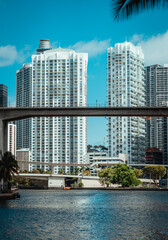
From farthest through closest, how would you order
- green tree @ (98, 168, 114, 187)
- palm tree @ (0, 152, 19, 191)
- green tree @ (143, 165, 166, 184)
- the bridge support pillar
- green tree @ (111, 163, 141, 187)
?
green tree @ (143, 165, 166, 184) → green tree @ (98, 168, 114, 187) → green tree @ (111, 163, 141, 187) → the bridge support pillar → palm tree @ (0, 152, 19, 191)

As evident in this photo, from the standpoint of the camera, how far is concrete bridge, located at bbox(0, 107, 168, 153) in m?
76.9

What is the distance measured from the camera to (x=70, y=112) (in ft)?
256

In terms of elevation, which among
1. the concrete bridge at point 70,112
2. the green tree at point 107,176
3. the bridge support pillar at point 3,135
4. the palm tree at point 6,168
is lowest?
the green tree at point 107,176

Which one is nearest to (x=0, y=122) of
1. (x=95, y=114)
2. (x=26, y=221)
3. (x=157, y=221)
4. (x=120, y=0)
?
(x=95, y=114)

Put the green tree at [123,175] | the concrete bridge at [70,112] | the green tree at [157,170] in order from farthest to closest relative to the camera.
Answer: the green tree at [157,170] → the green tree at [123,175] → the concrete bridge at [70,112]

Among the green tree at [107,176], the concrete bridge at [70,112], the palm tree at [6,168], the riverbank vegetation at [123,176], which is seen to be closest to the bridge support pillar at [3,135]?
the concrete bridge at [70,112]

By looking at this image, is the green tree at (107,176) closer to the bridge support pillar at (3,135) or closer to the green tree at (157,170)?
the green tree at (157,170)

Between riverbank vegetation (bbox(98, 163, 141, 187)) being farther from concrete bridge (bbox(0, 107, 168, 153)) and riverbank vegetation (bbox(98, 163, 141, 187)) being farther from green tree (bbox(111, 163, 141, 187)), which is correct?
concrete bridge (bbox(0, 107, 168, 153))

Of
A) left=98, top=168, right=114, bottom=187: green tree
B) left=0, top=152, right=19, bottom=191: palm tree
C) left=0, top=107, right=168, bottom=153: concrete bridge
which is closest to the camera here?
left=0, top=152, right=19, bottom=191: palm tree

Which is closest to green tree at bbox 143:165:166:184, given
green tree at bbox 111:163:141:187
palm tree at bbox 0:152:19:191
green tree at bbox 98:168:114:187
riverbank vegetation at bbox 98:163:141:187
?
green tree at bbox 98:168:114:187

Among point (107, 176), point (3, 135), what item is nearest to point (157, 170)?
point (107, 176)

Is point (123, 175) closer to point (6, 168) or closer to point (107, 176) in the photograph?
point (107, 176)

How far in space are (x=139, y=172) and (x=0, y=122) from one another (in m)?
107

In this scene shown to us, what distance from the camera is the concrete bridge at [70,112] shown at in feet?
252
